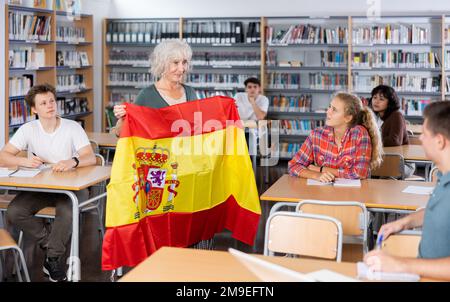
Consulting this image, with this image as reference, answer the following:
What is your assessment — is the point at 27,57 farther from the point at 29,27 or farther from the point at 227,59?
the point at 227,59

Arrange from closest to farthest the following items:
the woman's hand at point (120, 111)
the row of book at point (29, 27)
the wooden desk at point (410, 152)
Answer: the woman's hand at point (120, 111)
the wooden desk at point (410, 152)
the row of book at point (29, 27)

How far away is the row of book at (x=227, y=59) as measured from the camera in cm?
1072

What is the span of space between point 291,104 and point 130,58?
9.47 ft

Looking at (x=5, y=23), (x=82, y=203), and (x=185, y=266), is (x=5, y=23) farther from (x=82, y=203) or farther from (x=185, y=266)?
Result: (x=185, y=266)

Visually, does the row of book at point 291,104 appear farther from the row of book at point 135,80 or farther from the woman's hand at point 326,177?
the woman's hand at point 326,177

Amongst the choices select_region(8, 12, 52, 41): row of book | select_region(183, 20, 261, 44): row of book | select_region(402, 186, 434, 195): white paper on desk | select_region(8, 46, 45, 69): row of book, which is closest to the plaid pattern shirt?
select_region(402, 186, 434, 195): white paper on desk

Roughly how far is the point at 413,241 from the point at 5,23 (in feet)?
21.9

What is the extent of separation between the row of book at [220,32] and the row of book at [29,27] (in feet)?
8.09

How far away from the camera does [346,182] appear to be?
4375 mm

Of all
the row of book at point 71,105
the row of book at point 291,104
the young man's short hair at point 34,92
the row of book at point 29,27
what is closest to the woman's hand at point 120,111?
the young man's short hair at point 34,92

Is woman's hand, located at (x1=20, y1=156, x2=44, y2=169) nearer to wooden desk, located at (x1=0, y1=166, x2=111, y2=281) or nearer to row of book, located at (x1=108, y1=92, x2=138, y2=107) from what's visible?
wooden desk, located at (x1=0, y1=166, x2=111, y2=281)

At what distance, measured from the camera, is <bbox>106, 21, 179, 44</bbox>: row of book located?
11.0 metres

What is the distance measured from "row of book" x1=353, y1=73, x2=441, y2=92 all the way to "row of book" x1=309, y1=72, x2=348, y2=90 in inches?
7.7

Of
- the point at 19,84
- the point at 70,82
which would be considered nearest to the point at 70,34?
the point at 70,82
